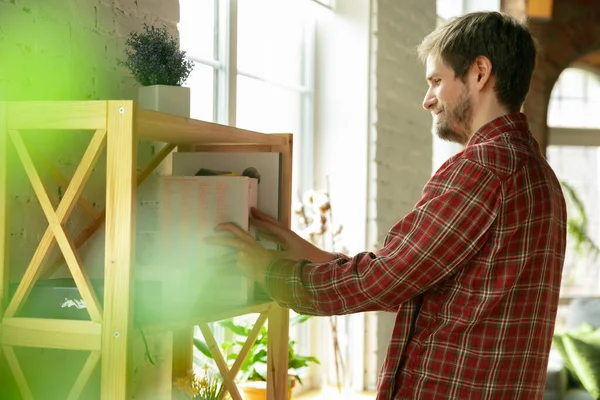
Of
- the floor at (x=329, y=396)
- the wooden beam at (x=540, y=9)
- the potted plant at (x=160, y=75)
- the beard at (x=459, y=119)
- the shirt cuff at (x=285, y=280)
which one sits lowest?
the floor at (x=329, y=396)

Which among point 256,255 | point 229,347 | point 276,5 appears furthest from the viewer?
point 276,5

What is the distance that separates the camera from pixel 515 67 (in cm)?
186

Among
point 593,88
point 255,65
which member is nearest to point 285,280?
point 255,65

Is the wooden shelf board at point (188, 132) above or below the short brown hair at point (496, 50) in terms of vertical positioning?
below

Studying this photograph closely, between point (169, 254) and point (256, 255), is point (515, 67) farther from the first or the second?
point (169, 254)

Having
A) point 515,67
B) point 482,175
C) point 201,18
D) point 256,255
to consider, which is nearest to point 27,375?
point 256,255

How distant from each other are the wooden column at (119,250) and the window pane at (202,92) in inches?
61.3

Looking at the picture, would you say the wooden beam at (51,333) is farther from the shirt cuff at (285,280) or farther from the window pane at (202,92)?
the window pane at (202,92)

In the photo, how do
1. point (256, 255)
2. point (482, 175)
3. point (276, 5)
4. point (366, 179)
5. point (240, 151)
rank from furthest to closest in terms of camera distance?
1. point (366, 179)
2. point (276, 5)
3. point (240, 151)
4. point (256, 255)
5. point (482, 175)

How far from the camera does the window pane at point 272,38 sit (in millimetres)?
3527

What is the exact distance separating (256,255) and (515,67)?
0.68 meters

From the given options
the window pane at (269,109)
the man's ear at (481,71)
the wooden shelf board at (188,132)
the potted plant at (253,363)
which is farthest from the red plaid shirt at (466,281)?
the window pane at (269,109)

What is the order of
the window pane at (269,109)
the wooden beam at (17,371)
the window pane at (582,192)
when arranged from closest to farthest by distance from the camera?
the wooden beam at (17,371), the window pane at (269,109), the window pane at (582,192)

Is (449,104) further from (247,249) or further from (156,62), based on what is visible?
(156,62)
